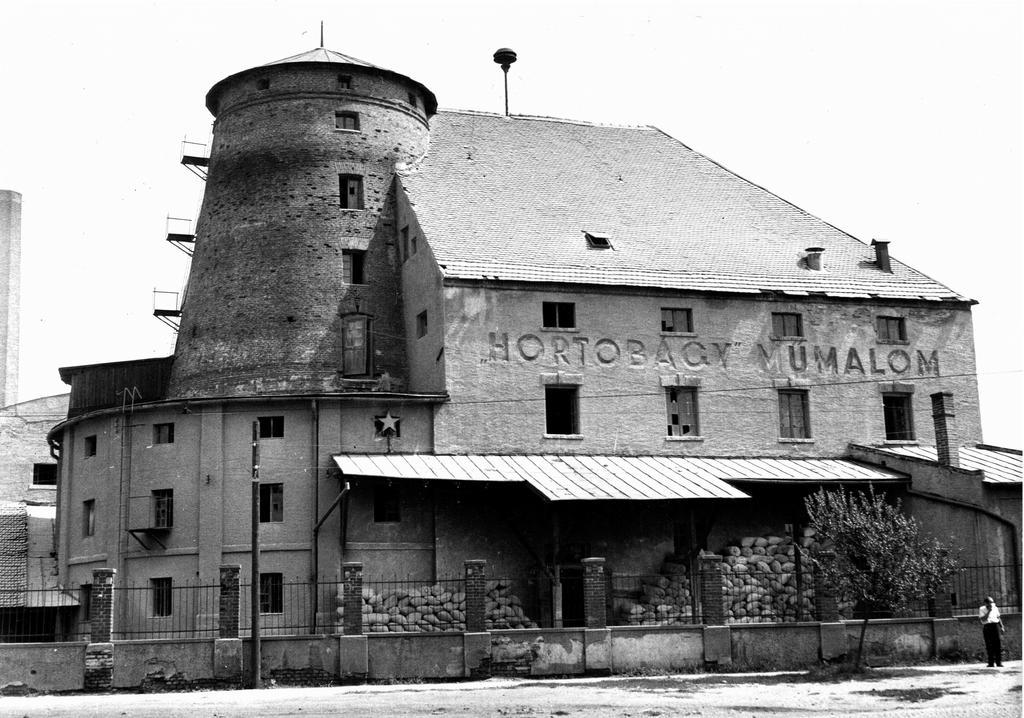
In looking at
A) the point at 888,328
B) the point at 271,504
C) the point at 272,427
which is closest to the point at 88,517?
the point at 271,504

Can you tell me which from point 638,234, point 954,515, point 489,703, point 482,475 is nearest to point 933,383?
point 954,515

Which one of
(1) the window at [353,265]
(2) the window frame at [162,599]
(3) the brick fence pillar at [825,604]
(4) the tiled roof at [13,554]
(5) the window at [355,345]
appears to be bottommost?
(3) the brick fence pillar at [825,604]

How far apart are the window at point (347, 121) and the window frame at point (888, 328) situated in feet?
57.5

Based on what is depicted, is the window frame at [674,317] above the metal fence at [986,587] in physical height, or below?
above

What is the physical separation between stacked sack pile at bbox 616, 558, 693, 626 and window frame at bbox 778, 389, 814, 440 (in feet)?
20.8

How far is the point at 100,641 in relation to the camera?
2861 cm

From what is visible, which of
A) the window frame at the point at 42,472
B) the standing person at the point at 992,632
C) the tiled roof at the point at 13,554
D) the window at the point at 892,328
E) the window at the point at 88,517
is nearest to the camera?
the standing person at the point at 992,632

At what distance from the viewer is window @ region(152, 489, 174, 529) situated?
37.8 metres

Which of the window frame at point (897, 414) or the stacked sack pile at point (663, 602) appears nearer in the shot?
the stacked sack pile at point (663, 602)

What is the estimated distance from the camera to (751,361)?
41906mm

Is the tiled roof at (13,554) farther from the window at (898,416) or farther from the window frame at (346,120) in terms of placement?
the window at (898,416)

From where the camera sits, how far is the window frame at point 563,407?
131 feet

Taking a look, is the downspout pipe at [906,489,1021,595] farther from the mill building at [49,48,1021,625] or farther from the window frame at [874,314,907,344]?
the window frame at [874,314,907,344]

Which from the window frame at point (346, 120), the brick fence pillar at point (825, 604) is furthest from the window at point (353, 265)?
the brick fence pillar at point (825, 604)
